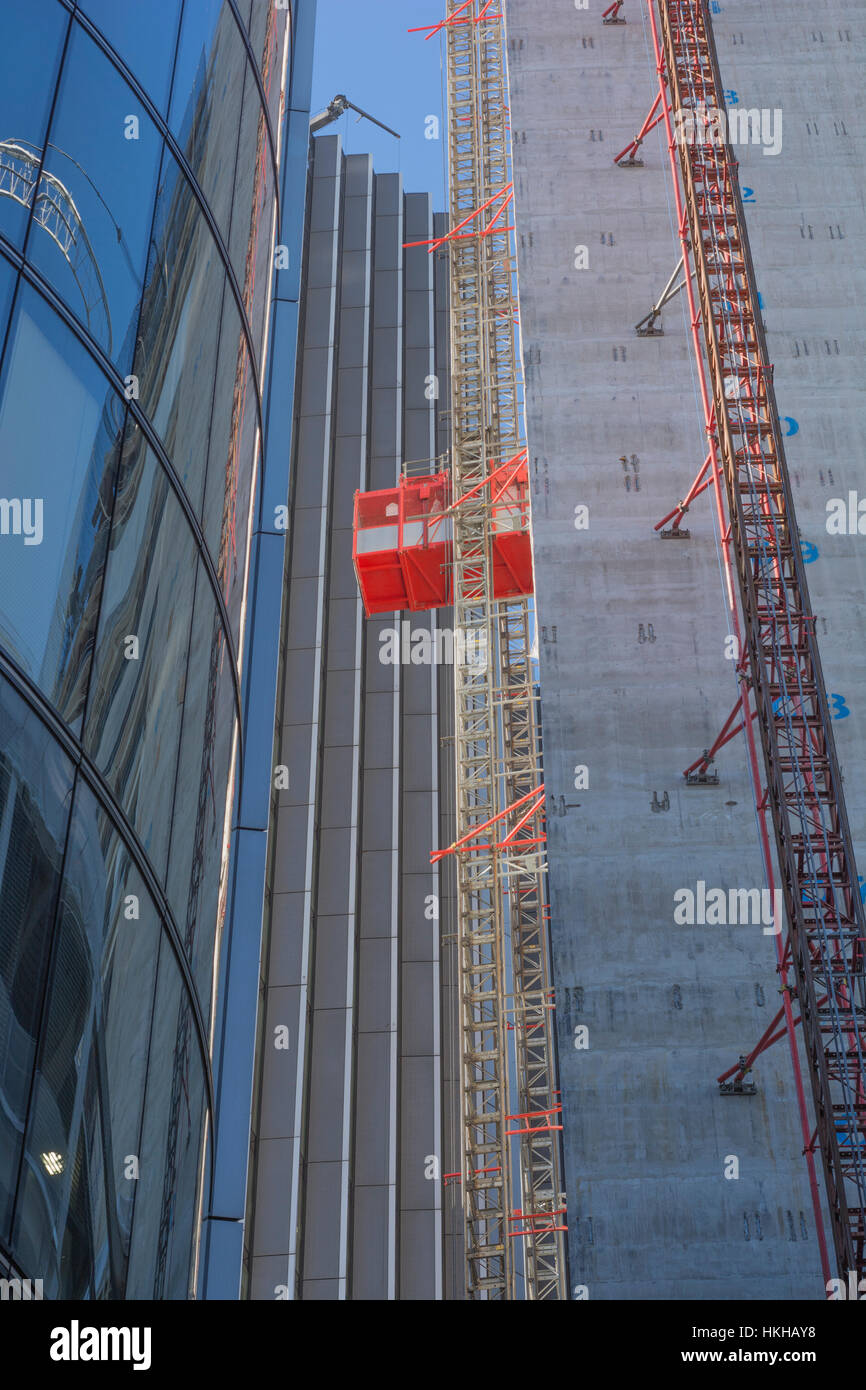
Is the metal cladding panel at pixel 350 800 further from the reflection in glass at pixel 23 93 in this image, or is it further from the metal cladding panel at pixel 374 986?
the reflection in glass at pixel 23 93

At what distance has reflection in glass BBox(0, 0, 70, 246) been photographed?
12567 millimetres

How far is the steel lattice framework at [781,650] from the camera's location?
97.3 feet

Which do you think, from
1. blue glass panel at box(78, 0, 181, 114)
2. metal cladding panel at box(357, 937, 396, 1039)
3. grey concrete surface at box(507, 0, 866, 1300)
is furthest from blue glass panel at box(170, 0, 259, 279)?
metal cladding panel at box(357, 937, 396, 1039)

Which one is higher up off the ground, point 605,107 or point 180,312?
point 605,107

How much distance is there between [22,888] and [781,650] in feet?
80.2

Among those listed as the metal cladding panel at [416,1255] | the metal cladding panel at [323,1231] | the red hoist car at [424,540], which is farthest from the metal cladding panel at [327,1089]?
the red hoist car at [424,540]

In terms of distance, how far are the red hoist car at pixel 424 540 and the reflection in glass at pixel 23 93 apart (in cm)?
3270

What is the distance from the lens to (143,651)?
13.8 m

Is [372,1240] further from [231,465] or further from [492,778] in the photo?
[231,465]

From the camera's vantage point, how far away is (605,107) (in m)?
44.8

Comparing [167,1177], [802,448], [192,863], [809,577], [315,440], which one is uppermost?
[315,440]
